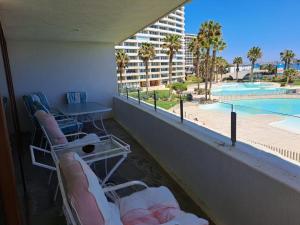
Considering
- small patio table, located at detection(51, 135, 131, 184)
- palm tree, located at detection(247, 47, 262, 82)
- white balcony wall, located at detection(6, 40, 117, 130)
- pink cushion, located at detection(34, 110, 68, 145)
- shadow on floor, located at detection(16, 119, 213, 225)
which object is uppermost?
palm tree, located at detection(247, 47, 262, 82)

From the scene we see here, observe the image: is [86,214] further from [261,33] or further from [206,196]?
[261,33]

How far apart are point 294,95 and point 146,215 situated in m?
5.00

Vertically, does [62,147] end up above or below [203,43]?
below

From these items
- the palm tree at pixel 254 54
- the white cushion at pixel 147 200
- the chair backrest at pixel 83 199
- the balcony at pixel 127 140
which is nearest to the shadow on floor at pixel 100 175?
the balcony at pixel 127 140

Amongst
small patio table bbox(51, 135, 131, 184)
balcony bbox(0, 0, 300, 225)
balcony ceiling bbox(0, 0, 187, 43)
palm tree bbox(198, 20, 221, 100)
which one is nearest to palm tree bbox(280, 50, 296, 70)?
palm tree bbox(198, 20, 221, 100)

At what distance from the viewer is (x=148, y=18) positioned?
3.62 m

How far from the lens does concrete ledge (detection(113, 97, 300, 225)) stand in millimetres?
1433

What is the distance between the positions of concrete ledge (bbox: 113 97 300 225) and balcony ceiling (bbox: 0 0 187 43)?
1555mm

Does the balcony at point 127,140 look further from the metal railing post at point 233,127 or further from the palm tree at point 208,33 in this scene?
the palm tree at point 208,33

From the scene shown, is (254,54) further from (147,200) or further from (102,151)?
(147,200)

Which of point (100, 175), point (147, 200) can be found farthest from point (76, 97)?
point (147, 200)

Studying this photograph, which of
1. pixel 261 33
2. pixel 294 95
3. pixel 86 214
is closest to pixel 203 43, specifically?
pixel 294 95

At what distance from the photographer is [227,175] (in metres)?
1.88

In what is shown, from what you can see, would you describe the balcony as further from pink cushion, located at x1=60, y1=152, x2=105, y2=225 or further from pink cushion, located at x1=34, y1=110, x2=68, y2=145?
pink cushion, located at x1=34, y1=110, x2=68, y2=145
